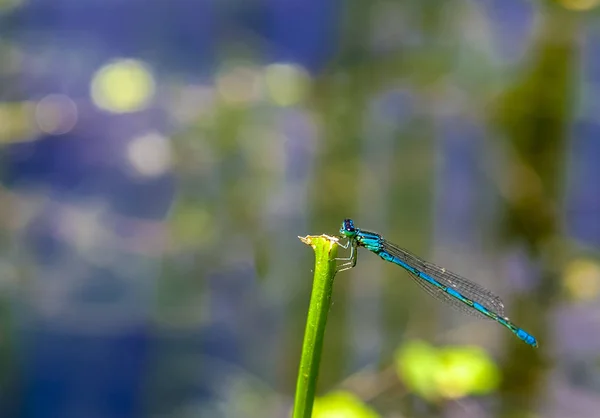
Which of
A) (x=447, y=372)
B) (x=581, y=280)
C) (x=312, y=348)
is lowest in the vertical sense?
(x=312, y=348)

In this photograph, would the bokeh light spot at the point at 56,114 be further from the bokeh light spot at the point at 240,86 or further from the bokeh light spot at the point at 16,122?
the bokeh light spot at the point at 240,86

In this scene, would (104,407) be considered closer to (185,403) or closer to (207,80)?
(185,403)

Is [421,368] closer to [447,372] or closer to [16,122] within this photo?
[447,372]

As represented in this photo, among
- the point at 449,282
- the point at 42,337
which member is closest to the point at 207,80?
the point at 42,337

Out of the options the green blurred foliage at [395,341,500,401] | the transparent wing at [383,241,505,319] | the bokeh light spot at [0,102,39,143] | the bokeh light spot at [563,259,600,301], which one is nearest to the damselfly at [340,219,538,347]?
the transparent wing at [383,241,505,319]

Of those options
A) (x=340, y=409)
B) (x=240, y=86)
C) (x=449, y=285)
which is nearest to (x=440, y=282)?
(x=449, y=285)

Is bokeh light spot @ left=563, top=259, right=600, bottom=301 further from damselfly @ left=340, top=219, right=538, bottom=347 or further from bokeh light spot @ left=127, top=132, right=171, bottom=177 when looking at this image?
bokeh light spot @ left=127, top=132, right=171, bottom=177
